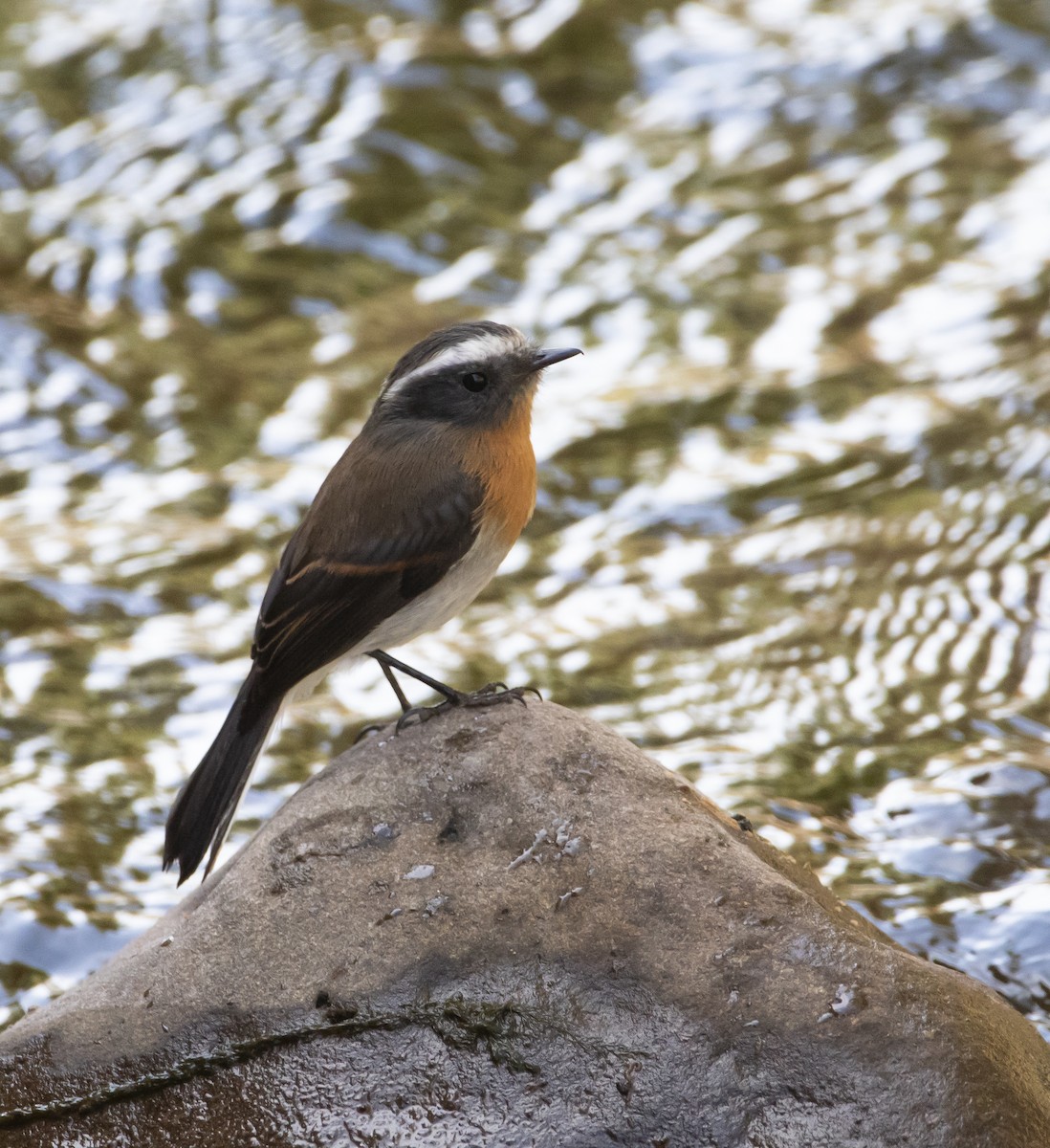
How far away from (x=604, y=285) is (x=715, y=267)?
772 millimetres

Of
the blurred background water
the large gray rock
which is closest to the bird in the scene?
the large gray rock

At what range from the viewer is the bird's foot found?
5.24 meters

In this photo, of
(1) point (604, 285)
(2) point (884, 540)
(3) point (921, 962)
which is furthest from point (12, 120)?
(3) point (921, 962)

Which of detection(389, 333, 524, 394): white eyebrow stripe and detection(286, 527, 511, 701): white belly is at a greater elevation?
detection(389, 333, 524, 394): white eyebrow stripe

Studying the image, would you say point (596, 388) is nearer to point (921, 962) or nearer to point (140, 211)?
point (140, 211)

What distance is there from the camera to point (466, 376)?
568 centimetres

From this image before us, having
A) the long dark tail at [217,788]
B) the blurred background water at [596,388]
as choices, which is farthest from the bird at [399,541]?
the blurred background water at [596,388]

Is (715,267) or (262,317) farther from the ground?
(262,317)

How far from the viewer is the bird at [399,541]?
5.43 m

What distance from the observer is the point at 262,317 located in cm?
1117

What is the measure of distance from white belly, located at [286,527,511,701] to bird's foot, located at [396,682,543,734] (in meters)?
0.30

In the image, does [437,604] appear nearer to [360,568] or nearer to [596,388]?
[360,568]

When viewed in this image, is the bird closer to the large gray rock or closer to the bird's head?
the bird's head

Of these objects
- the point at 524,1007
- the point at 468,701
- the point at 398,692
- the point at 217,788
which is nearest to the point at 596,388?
the point at 398,692
